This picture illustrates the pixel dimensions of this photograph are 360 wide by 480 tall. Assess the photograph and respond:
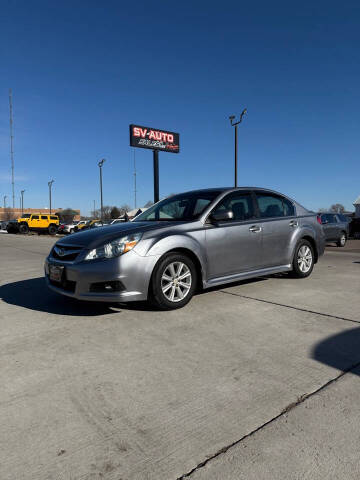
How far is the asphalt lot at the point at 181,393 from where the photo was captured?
167 cm

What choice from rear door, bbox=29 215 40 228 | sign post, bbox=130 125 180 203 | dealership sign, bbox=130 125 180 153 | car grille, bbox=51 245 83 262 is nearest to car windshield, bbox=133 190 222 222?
car grille, bbox=51 245 83 262

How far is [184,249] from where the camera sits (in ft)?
13.9

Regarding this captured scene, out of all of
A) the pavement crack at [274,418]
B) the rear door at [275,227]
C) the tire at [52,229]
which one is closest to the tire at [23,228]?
the tire at [52,229]

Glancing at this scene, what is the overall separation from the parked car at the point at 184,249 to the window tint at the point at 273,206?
0.02 meters

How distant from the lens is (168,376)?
2.52 m

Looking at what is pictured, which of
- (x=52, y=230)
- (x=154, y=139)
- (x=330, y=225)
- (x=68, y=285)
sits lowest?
(x=52, y=230)

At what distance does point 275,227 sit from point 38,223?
31471 mm

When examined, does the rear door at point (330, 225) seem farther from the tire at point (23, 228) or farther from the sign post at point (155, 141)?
the tire at point (23, 228)

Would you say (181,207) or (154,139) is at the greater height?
(154,139)

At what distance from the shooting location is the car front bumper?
3.76 meters

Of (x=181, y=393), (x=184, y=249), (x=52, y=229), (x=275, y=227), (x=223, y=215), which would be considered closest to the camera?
(x=181, y=393)

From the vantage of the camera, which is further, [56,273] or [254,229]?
[254,229]

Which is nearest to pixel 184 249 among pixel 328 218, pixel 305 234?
pixel 305 234

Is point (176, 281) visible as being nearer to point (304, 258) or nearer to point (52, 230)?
point (304, 258)
